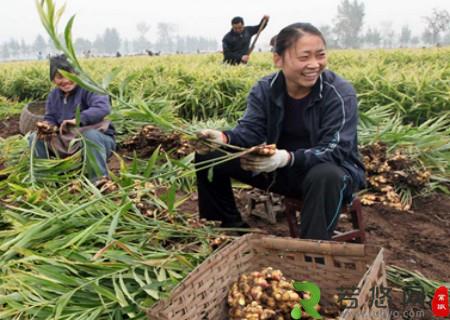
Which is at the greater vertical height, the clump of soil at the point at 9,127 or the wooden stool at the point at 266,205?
the wooden stool at the point at 266,205

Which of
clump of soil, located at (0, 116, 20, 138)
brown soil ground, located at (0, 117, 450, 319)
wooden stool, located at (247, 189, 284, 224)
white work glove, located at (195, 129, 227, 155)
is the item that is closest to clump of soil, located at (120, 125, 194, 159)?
brown soil ground, located at (0, 117, 450, 319)

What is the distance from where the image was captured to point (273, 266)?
67.6 inches

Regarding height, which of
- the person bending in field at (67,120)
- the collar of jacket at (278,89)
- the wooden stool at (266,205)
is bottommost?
the wooden stool at (266,205)

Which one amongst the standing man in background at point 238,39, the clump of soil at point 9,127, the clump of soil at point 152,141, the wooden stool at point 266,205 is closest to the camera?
the wooden stool at point 266,205

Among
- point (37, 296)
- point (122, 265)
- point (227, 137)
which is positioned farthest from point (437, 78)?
point (37, 296)

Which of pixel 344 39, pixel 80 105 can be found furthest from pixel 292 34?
pixel 344 39

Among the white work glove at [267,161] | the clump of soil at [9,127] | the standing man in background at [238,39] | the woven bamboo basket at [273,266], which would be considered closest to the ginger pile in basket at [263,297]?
the woven bamboo basket at [273,266]

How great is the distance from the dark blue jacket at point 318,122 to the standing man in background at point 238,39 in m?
5.82

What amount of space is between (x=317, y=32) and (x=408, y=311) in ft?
3.45

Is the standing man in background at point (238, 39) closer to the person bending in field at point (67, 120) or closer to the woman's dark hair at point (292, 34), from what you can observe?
the person bending in field at point (67, 120)

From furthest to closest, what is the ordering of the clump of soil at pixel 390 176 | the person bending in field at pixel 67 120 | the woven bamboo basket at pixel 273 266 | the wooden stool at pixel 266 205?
the person bending in field at pixel 67 120 < the clump of soil at pixel 390 176 < the wooden stool at pixel 266 205 < the woven bamboo basket at pixel 273 266

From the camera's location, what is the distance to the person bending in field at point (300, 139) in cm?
174

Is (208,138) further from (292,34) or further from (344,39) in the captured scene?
(344,39)

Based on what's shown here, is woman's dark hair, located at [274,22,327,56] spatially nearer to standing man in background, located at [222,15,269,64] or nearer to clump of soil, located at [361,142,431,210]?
clump of soil, located at [361,142,431,210]
